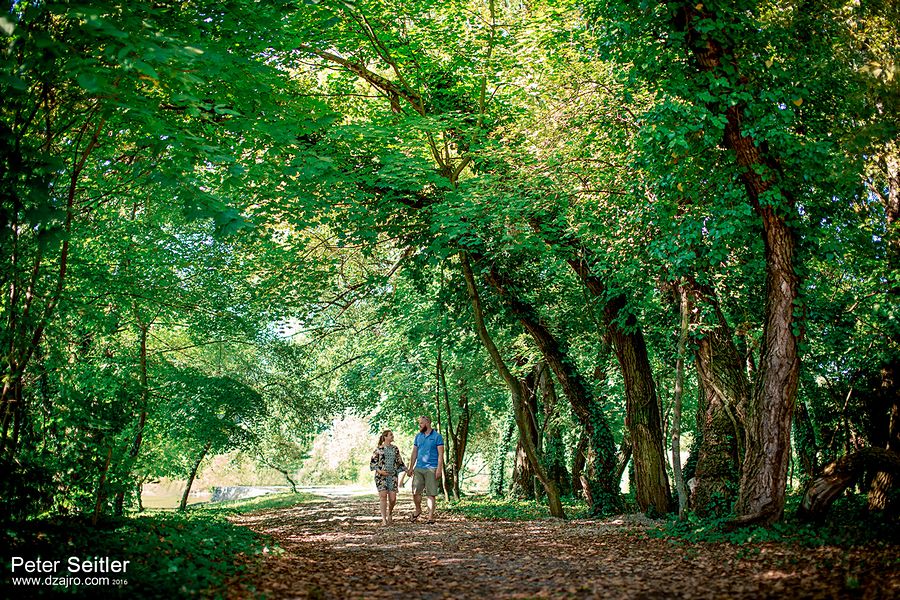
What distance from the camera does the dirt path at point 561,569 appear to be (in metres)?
5.38

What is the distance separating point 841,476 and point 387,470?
291 inches

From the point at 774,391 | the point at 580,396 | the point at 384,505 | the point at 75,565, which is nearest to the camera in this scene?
the point at 75,565

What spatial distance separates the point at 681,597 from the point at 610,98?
752 centimetres

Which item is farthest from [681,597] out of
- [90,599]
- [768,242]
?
[768,242]

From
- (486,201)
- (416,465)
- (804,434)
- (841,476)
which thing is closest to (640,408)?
(841,476)

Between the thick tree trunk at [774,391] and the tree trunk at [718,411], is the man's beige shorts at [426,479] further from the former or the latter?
the thick tree trunk at [774,391]

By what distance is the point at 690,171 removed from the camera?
8.59 m

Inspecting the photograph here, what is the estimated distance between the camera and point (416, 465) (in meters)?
12.7

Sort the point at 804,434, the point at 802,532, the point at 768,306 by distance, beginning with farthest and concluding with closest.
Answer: the point at 804,434, the point at 768,306, the point at 802,532

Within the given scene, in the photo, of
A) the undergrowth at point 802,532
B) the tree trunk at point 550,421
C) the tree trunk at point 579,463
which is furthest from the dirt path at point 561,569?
the tree trunk at point 579,463

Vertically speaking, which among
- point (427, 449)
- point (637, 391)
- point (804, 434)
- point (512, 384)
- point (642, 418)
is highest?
point (512, 384)

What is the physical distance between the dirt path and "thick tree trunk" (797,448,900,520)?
4.70ft

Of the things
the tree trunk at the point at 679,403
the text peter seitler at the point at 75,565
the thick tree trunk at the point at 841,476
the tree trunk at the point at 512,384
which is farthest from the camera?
the tree trunk at the point at 512,384

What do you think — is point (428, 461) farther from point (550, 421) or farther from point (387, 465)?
point (550, 421)
